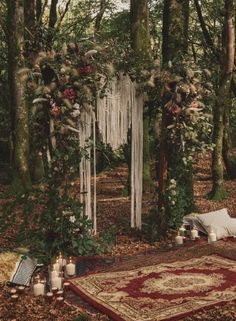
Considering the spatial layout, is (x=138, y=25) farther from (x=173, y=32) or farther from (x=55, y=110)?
(x=55, y=110)

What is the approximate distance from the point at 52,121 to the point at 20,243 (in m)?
2.06

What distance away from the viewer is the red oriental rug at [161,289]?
231 inches

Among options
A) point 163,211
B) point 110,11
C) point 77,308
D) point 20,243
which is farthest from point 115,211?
point 110,11

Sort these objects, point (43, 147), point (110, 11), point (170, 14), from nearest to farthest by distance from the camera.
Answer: point (43, 147), point (170, 14), point (110, 11)

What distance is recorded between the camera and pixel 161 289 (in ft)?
21.8

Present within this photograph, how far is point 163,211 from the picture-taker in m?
9.57

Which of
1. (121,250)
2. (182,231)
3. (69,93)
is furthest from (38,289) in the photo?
(182,231)

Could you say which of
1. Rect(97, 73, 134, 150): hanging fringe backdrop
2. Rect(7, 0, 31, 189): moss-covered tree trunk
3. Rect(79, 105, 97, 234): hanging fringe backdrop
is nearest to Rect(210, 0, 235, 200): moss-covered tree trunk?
Rect(97, 73, 134, 150): hanging fringe backdrop

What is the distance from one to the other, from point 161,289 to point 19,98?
7.37 m

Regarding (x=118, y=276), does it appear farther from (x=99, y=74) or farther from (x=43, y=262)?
(x=99, y=74)

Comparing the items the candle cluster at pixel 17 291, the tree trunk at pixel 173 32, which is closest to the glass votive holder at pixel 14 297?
the candle cluster at pixel 17 291

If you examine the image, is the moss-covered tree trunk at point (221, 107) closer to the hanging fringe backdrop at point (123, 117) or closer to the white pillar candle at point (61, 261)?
the hanging fringe backdrop at point (123, 117)

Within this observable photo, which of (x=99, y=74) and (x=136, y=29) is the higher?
(x=136, y=29)

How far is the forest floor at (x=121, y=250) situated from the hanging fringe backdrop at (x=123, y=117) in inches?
30.6
